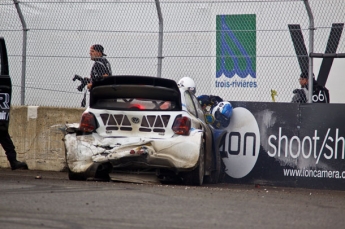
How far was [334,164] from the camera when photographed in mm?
12586

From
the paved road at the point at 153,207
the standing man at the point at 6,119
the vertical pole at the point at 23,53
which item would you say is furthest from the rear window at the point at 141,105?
the vertical pole at the point at 23,53

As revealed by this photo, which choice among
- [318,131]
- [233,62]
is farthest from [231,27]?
[318,131]

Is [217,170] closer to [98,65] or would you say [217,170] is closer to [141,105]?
[141,105]

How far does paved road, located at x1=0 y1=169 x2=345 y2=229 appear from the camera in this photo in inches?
275

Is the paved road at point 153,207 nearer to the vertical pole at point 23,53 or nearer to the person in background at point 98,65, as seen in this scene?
the person in background at point 98,65

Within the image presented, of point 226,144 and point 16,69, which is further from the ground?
point 16,69

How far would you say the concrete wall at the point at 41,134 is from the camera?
14297 mm

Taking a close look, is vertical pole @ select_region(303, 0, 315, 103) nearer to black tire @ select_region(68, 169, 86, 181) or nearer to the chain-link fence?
the chain-link fence

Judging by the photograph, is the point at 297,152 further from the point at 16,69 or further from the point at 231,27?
the point at 16,69

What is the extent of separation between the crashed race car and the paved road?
635 mm

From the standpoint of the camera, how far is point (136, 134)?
11.0 metres

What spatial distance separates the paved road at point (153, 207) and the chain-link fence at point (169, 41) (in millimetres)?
3996

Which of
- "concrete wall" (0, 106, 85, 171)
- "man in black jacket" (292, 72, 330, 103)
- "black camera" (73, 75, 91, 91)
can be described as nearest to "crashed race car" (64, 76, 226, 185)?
"man in black jacket" (292, 72, 330, 103)

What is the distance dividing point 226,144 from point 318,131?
1465 millimetres
